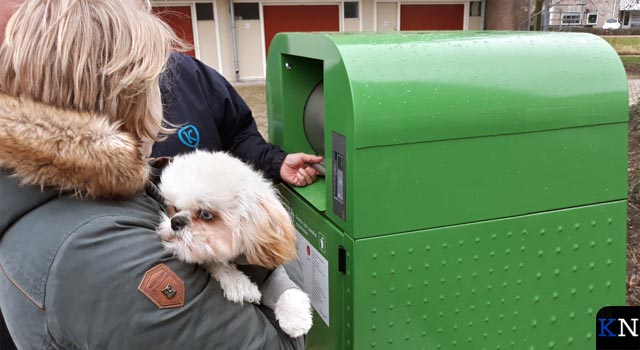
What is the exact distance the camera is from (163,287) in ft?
3.29

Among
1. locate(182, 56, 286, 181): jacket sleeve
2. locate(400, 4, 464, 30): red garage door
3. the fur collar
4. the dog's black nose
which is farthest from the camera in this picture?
locate(400, 4, 464, 30): red garage door

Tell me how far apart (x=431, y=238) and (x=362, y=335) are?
0.35m

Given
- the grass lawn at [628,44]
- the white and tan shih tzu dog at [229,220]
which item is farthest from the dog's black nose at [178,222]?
the grass lawn at [628,44]

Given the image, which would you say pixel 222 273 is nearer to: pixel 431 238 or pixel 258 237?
pixel 258 237

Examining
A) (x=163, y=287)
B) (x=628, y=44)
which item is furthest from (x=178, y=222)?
(x=628, y=44)

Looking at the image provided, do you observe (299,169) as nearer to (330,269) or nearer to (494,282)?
(330,269)

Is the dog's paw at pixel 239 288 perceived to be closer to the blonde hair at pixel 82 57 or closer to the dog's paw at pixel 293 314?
the dog's paw at pixel 293 314

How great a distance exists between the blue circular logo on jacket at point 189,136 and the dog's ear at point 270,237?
2.39ft

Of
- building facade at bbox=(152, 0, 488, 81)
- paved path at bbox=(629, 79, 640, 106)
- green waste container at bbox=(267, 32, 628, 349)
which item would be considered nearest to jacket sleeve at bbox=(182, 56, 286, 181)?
green waste container at bbox=(267, 32, 628, 349)

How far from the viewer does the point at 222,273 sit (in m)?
1.20

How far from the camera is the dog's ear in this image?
121 centimetres

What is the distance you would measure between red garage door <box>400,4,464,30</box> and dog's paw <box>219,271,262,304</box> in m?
13.8

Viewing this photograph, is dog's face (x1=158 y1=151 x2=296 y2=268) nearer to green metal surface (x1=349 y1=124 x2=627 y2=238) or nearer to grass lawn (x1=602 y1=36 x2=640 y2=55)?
green metal surface (x1=349 y1=124 x2=627 y2=238)

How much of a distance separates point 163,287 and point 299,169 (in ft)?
3.43
